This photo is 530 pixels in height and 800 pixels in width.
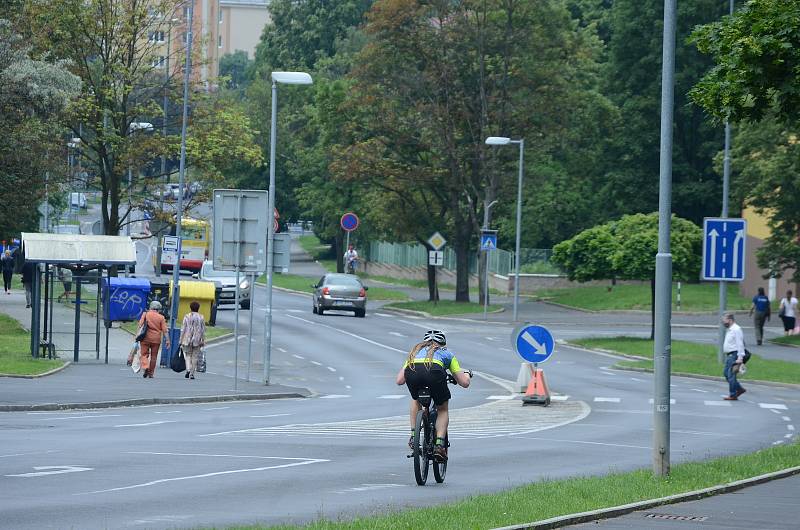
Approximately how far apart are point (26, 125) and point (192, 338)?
497 inches

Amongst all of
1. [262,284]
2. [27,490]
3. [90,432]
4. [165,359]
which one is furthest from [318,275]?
[27,490]

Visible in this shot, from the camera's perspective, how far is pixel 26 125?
1650 inches

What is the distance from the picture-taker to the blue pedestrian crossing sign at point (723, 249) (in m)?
29.0

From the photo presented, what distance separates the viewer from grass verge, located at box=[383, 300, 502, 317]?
59.2m

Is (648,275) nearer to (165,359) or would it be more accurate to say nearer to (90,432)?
(165,359)

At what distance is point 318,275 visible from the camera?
85.6 m

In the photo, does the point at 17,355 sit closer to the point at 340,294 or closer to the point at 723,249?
the point at 723,249

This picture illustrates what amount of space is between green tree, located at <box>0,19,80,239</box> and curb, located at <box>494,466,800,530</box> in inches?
1025

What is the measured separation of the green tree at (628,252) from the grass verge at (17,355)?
17029mm

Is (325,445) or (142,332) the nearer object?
(325,445)

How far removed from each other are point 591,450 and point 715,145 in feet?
179

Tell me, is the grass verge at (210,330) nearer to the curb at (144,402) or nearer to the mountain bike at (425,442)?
the curb at (144,402)

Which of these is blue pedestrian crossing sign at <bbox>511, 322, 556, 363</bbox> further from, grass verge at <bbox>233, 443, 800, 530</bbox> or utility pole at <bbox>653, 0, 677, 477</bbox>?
utility pole at <bbox>653, 0, 677, 477</bbox>

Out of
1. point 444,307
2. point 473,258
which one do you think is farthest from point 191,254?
point 444,307
